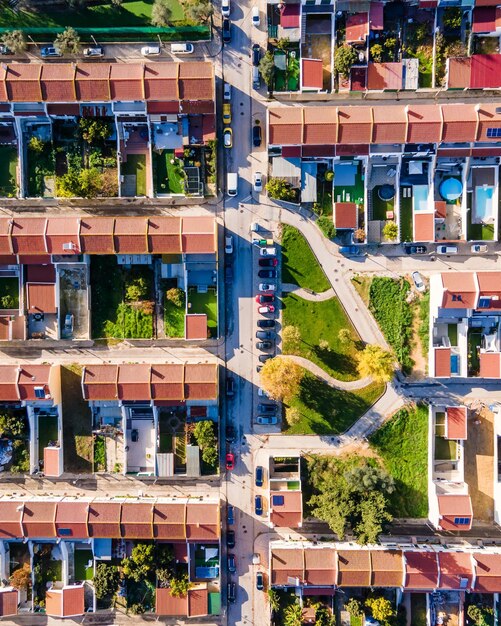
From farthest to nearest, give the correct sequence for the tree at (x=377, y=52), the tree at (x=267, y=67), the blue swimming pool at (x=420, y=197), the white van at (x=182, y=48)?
the blue swimming pool at (x=420, y=197)
the white van at (x=182, y=48)
the tree at (x=377, y=52)
the tree at (x=267, y=67)

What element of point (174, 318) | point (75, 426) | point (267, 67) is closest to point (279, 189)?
point (267, 67)

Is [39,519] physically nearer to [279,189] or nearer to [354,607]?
[354,607]

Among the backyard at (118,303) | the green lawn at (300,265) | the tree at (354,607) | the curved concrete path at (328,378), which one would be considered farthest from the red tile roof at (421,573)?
the backyard at (118,303)

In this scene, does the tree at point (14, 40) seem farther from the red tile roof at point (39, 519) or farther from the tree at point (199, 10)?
the red tile roof at point (39, 519)

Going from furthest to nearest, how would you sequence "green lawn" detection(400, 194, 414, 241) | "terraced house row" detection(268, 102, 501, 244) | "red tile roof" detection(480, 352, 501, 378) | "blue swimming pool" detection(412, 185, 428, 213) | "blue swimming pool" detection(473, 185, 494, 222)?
"green lawn" detection(400, 194, 414, 241)
"blue swimming pool" detection(412, 185, 428, 213)
"blue swimming pool" detection(473, 185, 494, 222)
"red tile roof" detection(480, 352, 501, 378)
"terraced house row" detection(268, 102, 501, 244)

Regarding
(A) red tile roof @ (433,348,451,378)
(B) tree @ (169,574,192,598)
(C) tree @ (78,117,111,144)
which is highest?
(C) tree @ (78,117,111,144)

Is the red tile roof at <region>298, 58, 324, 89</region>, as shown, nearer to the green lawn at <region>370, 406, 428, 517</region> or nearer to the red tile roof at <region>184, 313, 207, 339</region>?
the red tile roof at <region>184, 313, 207, 339</region>

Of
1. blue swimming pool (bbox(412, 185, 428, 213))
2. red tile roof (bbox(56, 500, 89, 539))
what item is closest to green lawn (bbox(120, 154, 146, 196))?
blue swimming pool (bbox(412, 185, 428, 213))
